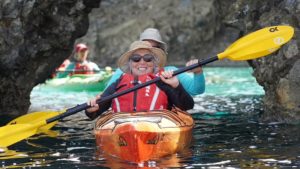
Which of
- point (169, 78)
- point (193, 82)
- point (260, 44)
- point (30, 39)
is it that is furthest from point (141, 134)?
point (30, 39)

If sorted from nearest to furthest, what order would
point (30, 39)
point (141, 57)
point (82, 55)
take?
point (141, 57)
point (30, 39)
point (82, 55)

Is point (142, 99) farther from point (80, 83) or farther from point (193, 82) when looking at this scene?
point (80, 83)

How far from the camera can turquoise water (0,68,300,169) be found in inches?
241

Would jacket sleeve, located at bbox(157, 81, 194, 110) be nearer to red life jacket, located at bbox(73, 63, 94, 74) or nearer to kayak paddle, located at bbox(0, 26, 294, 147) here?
kayak paddle, located at bbox(0, 26, 294, 147)

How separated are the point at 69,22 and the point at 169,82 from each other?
4.38 metres

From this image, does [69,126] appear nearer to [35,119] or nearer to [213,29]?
[35,119]

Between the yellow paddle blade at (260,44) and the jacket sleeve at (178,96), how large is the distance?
0.79 metres

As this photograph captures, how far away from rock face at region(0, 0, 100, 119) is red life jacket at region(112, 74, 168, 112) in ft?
10.3

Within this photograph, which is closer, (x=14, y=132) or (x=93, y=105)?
(x=93, y=105)

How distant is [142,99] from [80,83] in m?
11.5

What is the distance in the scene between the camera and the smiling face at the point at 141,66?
6955 millimetres

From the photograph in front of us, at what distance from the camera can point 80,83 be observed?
59.5 ft

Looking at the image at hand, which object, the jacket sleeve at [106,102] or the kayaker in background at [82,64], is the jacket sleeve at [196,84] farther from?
the kayaker in background at [82,64]

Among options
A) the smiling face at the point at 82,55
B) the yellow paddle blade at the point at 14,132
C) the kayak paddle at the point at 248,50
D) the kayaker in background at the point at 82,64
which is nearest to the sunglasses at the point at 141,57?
the kayak paddle at the point at 248,50
